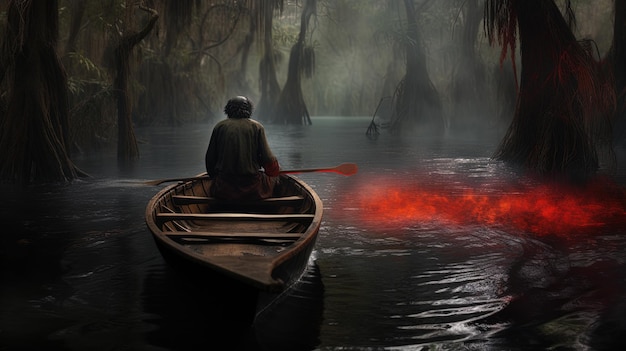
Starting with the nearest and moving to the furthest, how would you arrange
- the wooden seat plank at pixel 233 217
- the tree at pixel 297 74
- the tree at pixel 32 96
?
the wooden seat plank at pixel 233 217 < the tree at pixel 32 96 < the tree at pixel 297 74

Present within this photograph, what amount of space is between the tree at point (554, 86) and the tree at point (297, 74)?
65.7 feet

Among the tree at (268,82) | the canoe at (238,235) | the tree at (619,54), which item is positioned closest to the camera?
the canoe at (238,235)

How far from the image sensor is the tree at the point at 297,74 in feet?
115

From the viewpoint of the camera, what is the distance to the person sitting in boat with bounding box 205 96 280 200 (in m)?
8.31

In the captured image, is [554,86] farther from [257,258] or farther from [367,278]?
[257,258]

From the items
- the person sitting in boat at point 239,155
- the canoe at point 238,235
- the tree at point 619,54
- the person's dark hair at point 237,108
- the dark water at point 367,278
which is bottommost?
the dark water at point 367,278

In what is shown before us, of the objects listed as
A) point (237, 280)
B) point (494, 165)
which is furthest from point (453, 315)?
point (494, 165)

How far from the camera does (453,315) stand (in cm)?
584

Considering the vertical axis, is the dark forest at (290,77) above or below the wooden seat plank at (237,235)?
above

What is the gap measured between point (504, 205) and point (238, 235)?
6.29 m

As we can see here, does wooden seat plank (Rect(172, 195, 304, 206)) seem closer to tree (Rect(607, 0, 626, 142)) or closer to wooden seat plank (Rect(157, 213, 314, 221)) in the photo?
wooden seat plank (Rect(157, 213, 314, 221))

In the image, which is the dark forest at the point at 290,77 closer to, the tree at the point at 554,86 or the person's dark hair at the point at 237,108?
the tree at the point at 554,86

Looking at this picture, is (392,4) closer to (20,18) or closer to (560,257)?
(20,18)

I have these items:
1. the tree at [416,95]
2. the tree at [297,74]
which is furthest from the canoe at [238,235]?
the tree at [297,74]
